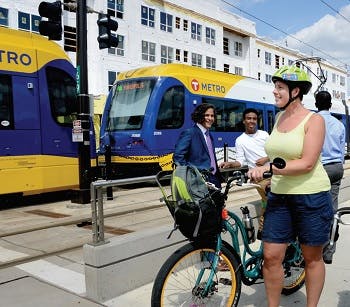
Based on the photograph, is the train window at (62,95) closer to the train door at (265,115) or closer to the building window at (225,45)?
the train door at (265,115)

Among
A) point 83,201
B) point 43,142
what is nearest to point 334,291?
point 83,201

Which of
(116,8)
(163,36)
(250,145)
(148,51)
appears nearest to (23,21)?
(116,8)

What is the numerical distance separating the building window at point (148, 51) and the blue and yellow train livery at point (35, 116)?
26.8 m

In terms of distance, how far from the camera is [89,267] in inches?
148

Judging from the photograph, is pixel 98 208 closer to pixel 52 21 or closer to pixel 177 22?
pixel 52 21

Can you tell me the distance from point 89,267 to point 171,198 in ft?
3.91

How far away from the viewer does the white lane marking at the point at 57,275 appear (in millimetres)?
4141

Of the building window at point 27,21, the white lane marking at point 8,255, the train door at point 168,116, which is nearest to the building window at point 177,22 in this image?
the building window at point 27,21

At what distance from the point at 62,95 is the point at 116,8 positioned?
85.7ft

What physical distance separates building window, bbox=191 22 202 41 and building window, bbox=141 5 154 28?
5.74 metres

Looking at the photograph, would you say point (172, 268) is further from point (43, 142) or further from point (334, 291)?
point (43, 142)

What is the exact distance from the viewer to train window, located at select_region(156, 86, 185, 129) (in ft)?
39.2

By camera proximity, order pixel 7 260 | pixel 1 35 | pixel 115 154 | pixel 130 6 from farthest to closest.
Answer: pixel 130 6 → pixel 115 154 → pixel 1 35 → pixel 7 260

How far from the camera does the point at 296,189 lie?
2.92m
